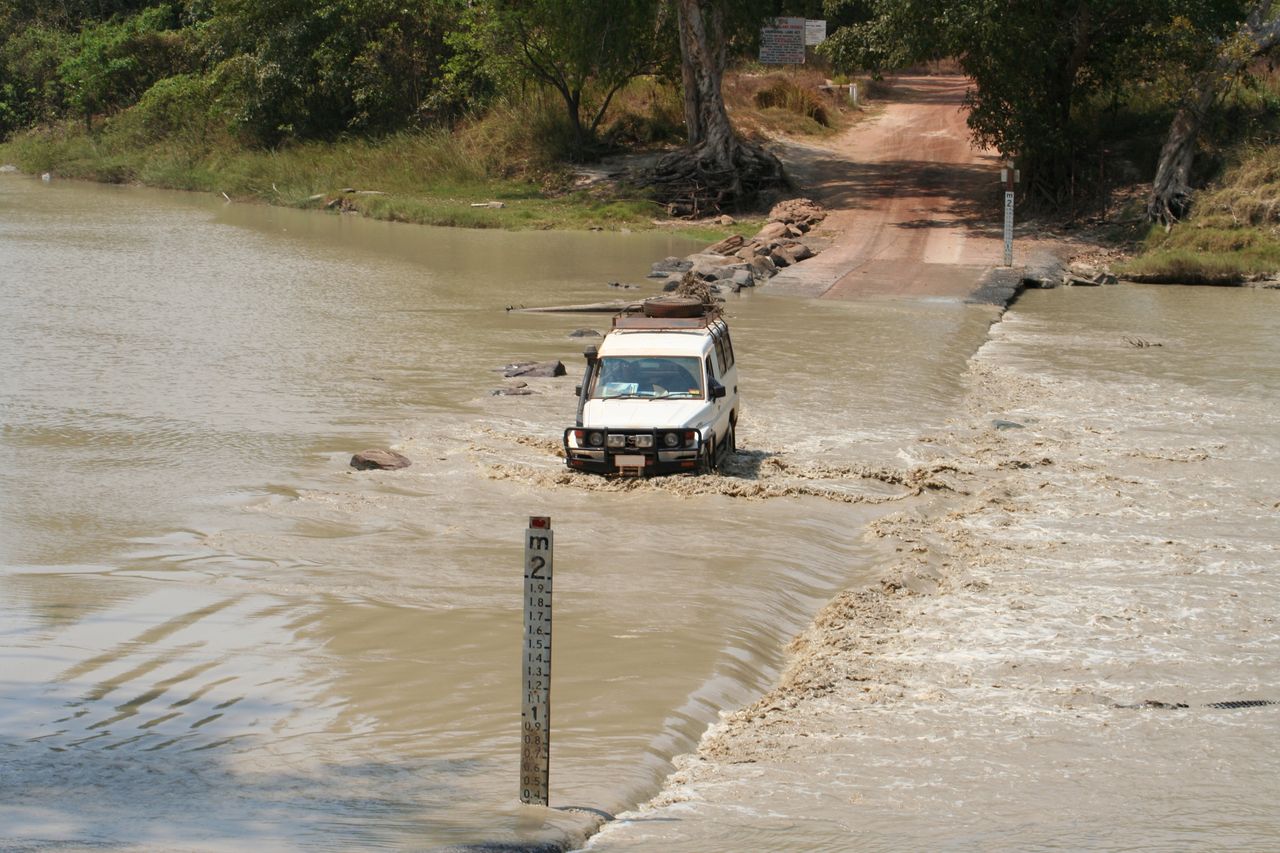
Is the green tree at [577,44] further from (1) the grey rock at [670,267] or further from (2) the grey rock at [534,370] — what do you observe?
(2) the grey rock at [534,370]

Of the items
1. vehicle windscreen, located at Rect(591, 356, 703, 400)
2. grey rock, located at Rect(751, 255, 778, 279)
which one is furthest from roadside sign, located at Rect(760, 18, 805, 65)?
vehicle windscreen, located at Rect(591, 356, 703, 400)

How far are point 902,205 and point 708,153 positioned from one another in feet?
18.9

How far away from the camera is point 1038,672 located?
10656mm

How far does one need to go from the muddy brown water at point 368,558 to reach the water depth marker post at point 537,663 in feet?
0.69

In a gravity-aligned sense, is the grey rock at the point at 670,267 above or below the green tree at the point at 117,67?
below

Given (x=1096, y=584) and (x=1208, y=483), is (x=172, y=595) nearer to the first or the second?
(x=1096, y=584)

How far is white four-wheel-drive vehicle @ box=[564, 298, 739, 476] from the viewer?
1490 cm

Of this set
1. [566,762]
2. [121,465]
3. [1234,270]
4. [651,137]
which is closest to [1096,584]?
[566,762]

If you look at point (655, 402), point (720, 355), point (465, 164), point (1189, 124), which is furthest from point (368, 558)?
point (465, 164)

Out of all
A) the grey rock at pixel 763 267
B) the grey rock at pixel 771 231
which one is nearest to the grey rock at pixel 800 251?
the grey rock at pixel 771 231

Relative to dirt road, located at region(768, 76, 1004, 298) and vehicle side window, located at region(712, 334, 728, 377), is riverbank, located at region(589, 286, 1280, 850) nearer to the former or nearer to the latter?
vehicle side window, located at region(712, 334, 728, 377)

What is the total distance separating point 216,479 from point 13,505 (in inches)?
77.7

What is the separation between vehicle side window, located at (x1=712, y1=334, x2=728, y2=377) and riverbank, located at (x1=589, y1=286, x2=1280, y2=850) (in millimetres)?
2536

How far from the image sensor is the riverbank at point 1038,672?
8141 millimetres
